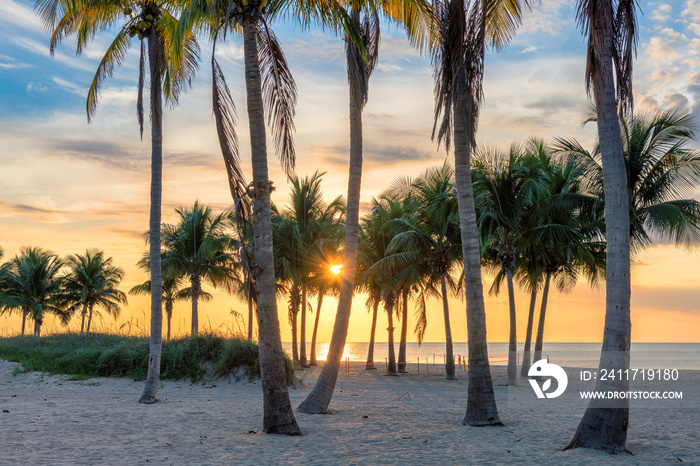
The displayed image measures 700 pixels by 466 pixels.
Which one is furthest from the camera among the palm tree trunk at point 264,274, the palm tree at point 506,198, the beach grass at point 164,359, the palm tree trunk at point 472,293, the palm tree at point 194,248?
the palm tree at point 194,248

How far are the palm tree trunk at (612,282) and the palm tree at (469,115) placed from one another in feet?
8.67

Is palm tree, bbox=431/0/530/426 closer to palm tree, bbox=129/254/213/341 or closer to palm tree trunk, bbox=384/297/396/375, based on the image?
palm tree trunk, bbox=384/297/396/375

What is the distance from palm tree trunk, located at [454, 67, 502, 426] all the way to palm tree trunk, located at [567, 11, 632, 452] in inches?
101

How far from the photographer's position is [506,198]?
2117cm

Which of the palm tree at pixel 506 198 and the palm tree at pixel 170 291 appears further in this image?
the palm tree at pixel 170 291

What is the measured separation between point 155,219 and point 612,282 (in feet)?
35.6

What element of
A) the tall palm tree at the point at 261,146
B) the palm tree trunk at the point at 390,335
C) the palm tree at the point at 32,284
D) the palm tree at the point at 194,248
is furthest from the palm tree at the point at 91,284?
the tall palm tree at the point at 261,146

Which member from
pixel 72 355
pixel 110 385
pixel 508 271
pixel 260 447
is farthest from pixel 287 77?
pixel 72 355

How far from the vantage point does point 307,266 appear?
1102 inches

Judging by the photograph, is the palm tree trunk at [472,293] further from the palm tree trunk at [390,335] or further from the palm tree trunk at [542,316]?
the palm tree trunk at [390,335]

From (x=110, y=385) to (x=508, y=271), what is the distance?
49.8ft

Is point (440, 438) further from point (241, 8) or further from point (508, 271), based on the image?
point (508, 271)

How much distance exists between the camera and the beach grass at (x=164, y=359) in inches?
752
